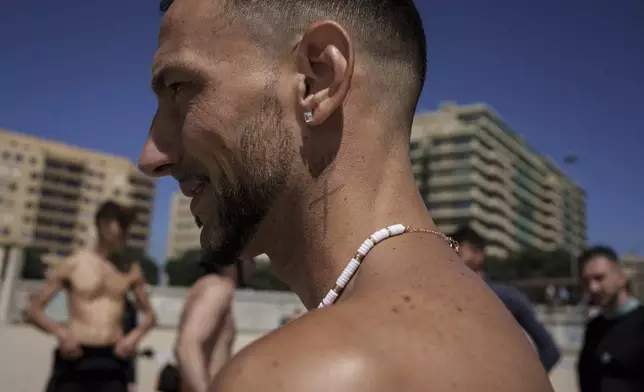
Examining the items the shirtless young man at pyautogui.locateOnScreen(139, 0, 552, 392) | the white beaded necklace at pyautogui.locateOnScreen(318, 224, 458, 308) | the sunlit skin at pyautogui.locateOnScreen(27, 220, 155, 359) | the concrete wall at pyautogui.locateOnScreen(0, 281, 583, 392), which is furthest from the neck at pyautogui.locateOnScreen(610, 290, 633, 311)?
the concrete wall at pyautogui.locateOnScreen(0, 281, 583, 392)

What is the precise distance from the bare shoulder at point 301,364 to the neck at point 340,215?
13.7 inches

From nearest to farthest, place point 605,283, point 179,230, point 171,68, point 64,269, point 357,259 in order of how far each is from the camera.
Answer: point 357,259 → point 171,68 → point 605,283 → point 64,269 → point 179,230

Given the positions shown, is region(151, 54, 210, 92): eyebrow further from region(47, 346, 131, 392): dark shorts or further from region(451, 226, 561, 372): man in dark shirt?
region(47, 346, 131, 392): dark shorts

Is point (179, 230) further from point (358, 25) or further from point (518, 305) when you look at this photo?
point (358, 25)

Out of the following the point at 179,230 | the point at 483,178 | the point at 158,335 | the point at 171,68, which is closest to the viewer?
the point at 171,68

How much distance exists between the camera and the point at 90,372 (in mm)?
5418

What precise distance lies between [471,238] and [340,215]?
4841 millimetres

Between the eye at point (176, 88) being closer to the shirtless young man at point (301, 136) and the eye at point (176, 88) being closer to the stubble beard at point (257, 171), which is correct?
the shirtless young man at point (301, 136)

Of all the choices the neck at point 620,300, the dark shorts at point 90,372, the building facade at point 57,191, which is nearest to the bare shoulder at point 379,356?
the dark shorts at point 90,372

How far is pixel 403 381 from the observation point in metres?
0.76

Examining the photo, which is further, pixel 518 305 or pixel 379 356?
pixel 518 305

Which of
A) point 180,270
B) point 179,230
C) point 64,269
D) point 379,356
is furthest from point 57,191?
point 379,356

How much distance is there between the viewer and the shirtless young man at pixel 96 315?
17.9 feet

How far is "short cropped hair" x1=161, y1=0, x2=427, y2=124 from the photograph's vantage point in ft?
3.93
